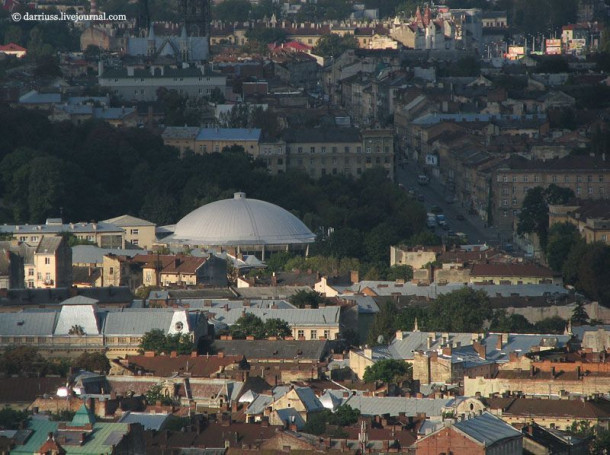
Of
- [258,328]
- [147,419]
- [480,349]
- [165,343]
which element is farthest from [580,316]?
[147,419]

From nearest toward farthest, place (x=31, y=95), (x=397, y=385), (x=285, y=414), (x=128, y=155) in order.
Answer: (x=285, y=414) < (x=397, y=385) < (x=128, y=155) < (x=31, y=95)

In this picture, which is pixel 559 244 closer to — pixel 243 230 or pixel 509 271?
pixel 509 271

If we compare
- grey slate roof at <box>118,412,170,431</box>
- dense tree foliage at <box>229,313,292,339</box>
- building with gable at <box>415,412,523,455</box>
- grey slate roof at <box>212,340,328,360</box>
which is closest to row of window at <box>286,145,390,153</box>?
A: dense tree foliage at <box>229,313,292,339</box>

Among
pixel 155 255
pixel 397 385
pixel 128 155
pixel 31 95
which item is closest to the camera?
pixel 397 385

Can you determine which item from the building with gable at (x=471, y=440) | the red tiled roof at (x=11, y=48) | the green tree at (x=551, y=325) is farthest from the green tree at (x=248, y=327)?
the red tiled roof at (x=11, y=48)

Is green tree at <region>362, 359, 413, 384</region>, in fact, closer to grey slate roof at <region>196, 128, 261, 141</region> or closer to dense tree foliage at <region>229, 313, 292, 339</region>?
dense tree foliage at <region>229, 313, 292, 339</region>

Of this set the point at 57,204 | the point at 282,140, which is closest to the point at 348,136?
the point at 282,140

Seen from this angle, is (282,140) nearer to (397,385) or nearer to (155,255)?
(155,255)
